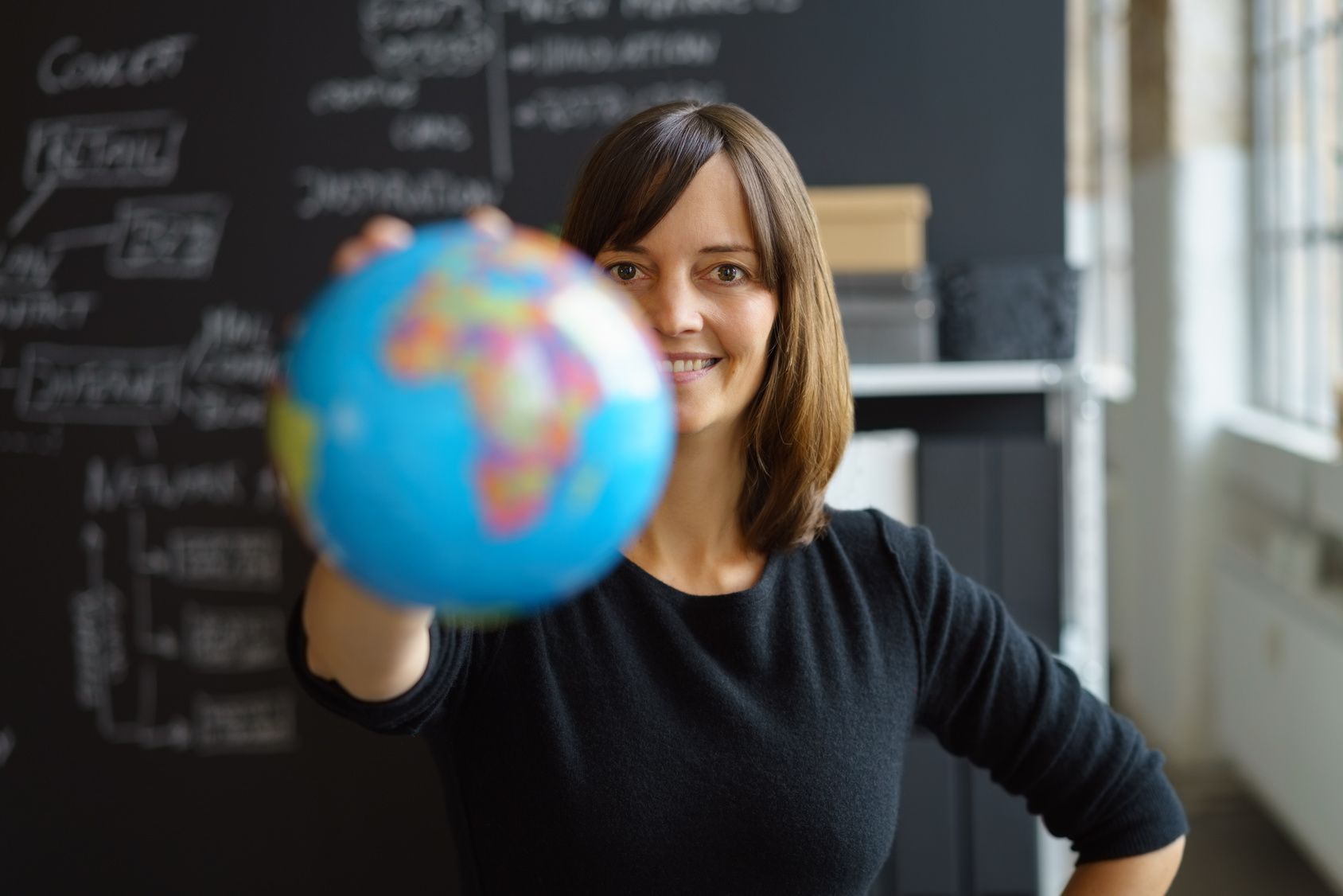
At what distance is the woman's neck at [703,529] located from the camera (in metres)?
1.12

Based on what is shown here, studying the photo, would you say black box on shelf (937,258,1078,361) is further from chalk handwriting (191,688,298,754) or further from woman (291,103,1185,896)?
chalk handwriting (191,688,298,754)

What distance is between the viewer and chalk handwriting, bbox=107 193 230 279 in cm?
238

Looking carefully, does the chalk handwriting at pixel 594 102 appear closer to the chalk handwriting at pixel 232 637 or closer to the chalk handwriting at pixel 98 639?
the chalk handwriting at pixel 232 637

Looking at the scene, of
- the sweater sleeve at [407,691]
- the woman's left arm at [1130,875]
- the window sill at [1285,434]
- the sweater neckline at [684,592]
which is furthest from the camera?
the window sill at [1285,434]

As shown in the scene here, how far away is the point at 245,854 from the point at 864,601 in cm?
192

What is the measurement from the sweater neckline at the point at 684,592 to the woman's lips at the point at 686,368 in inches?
8.0

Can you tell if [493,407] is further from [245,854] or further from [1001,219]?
[245,854]

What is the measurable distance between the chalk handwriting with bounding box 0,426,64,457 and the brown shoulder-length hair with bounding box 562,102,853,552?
1.87m

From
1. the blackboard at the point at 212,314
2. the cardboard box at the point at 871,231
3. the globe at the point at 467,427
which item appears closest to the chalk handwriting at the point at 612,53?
the blackboard at the point at 212,314

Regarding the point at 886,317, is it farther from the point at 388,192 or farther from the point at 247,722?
the point at 247,722

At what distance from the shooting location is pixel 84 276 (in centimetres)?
242

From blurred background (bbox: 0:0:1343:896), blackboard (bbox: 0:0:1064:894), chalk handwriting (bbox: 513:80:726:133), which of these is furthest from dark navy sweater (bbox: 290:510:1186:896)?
chalk handwriting (bbox: 513:80:726:133)

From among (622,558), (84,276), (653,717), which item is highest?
(84,276)

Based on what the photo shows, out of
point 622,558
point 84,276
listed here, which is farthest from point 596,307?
point 84,276
